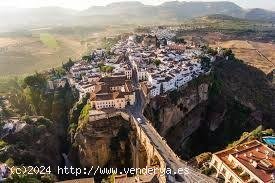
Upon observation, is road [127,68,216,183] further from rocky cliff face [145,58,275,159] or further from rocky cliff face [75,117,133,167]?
rocky cliff face [145,58,275,159]

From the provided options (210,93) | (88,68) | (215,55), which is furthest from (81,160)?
(215,55)

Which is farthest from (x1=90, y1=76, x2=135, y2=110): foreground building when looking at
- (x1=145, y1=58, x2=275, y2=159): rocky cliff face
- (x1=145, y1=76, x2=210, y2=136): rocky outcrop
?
(x1=145, y1=58, x2=275, y2=159): rocky cliff face

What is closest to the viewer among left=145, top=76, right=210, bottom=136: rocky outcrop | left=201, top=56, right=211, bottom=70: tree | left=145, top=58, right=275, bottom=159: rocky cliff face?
left=145, top=76, right=210, bottom=136: rocky outcrop

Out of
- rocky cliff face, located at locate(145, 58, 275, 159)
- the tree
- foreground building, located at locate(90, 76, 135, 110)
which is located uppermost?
the tree

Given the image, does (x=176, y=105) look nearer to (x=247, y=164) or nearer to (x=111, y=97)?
(x=111, y=97)

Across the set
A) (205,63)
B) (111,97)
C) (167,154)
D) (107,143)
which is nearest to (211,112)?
(205,63)

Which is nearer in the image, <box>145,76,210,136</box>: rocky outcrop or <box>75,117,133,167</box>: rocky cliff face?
<box>75,117,133,167</box>: rocky cliff face

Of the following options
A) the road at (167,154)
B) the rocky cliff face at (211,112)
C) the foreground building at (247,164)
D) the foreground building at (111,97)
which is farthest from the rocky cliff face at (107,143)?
the foreground building at (247,164)
